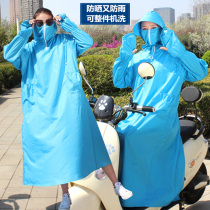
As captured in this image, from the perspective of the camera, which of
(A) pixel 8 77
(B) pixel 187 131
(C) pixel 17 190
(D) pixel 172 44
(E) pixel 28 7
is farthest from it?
(E) pixel 28 7

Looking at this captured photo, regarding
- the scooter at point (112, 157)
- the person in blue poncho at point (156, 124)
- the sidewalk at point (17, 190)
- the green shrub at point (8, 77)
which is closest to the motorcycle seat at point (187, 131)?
the scooter at point (112, 157)

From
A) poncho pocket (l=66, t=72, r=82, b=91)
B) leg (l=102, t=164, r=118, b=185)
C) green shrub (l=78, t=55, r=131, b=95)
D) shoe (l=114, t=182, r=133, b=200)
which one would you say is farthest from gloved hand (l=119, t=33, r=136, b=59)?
green shrub (l=78, t=55, r=131, b=95)

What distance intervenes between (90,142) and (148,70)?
61 cm

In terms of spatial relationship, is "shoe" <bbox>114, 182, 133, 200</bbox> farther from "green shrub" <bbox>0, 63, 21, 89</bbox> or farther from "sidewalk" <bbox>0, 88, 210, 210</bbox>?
"green shrub" <bbox>0, 63, 21, 89</bbox>

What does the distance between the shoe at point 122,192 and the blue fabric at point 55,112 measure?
0.19m

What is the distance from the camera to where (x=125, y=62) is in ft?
8.96

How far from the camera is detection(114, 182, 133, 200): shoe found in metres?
2.18

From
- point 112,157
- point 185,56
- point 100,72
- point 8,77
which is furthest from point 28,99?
point 8,77

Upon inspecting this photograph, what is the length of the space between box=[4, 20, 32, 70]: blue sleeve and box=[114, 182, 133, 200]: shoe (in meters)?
1.09

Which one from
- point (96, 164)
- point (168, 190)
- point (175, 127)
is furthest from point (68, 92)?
point (168, 190)

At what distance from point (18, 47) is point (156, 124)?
1169 mm

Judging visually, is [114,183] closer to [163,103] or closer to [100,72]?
[163,103]

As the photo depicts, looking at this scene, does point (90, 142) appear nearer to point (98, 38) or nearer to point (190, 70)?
point (190, 70)

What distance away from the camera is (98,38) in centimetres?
3147
